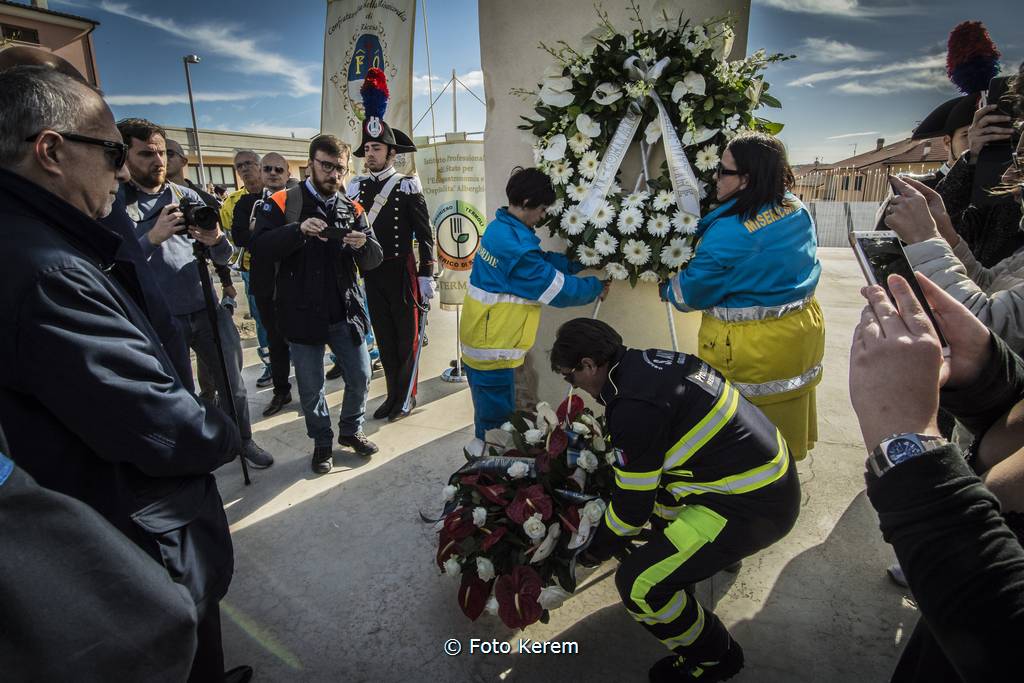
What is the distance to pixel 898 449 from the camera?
31.6 inches

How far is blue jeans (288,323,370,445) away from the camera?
137 inches

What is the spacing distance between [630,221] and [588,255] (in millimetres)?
329

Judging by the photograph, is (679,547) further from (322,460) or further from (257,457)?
(257,457)

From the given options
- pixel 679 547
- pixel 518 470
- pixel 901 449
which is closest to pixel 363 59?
pixel 518 470

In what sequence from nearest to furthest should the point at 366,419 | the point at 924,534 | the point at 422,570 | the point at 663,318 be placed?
the point at 924,534
the point at 422,570
the point at 663,318
the point at 366,419

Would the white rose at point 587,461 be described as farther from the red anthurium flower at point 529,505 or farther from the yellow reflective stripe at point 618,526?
the yellow reflective stripe at point 618,526

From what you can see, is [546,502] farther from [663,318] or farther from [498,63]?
[498,63]

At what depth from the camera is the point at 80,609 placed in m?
1.08

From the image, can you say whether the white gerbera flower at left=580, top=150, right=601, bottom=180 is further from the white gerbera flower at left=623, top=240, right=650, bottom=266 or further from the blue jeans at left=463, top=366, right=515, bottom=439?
the blue jeans at left=463, top=366, right=515, bottom=439

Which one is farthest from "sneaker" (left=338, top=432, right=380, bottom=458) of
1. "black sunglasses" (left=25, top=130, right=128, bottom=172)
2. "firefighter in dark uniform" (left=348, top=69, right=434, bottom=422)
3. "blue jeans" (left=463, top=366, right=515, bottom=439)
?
"black sunglasses" (left=25, top=130, right=128, bottom=172)

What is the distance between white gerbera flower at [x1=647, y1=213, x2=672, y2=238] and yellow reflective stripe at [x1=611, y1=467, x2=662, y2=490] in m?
1.71

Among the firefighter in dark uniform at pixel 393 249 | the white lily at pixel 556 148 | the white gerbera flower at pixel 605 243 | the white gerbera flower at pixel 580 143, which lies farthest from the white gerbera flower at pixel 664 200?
the firefighter in dark uniform at pixel 393 249

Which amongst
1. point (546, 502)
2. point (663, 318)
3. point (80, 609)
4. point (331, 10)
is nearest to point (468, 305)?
point (546, 502)

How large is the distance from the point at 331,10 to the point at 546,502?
6.32 metres
